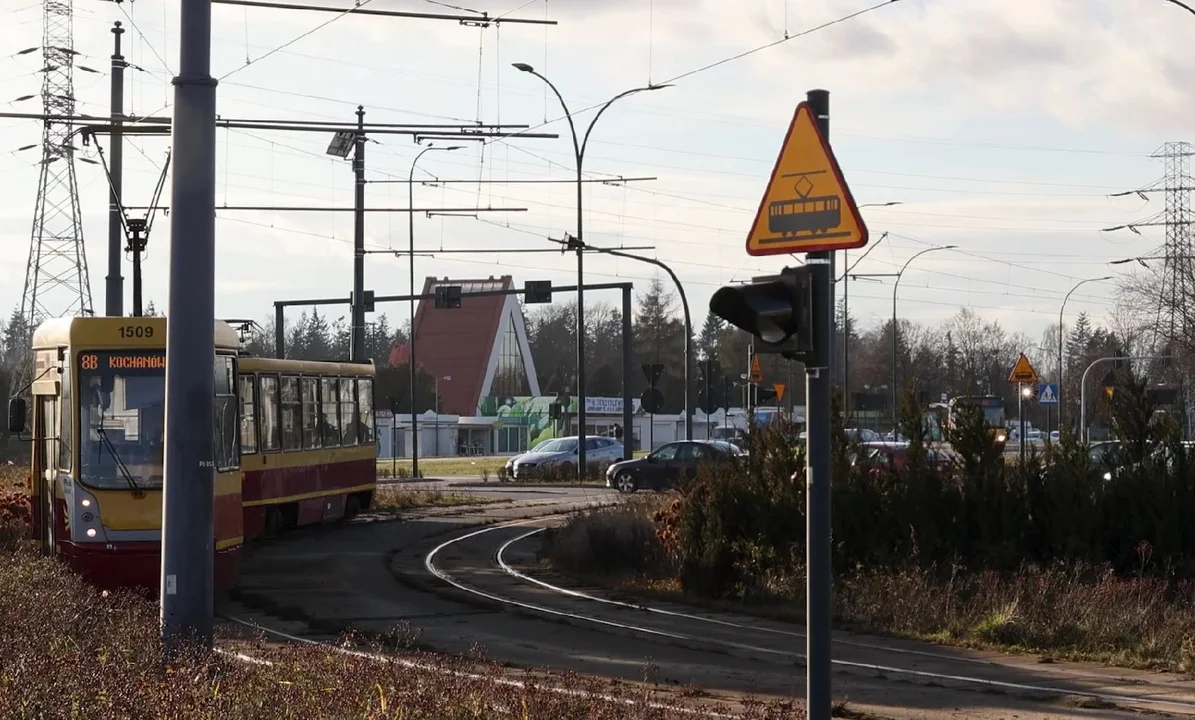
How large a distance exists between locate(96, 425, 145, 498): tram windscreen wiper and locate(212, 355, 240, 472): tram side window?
889 millimetres

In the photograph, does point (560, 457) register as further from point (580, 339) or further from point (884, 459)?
point (884, 459)

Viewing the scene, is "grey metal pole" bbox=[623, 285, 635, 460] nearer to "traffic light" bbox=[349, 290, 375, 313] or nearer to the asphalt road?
"traffic light" bbox=[349, 290, 375, 313]

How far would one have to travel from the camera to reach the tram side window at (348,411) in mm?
29531

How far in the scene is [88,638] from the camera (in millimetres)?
10750

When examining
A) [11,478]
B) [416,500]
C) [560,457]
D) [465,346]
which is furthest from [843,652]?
[465,346]

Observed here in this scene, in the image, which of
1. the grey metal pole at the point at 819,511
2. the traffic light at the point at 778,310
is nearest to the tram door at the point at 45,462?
the traffic light at the point at 778,310

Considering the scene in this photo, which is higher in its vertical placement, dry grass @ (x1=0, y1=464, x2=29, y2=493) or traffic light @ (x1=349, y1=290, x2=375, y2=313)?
traffic light @ (x1=349, y1=290, x2=375, y2=313)

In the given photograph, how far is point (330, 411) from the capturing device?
28.7 m

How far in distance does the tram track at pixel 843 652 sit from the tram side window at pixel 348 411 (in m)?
7.63

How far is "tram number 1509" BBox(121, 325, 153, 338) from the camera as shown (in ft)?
58.0

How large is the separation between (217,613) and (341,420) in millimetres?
11693

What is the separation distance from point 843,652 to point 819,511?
8.05 metres

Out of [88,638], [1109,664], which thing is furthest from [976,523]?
[88,638]

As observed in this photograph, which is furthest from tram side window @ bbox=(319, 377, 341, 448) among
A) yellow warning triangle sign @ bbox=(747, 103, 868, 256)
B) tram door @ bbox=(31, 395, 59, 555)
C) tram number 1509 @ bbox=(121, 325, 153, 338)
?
yellow warning triangle sign @ bbox=(747, 103, 868, 256)
